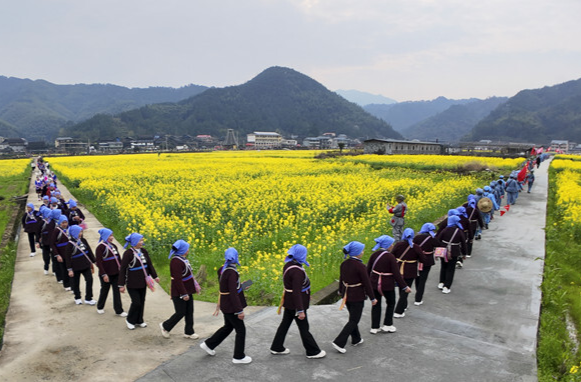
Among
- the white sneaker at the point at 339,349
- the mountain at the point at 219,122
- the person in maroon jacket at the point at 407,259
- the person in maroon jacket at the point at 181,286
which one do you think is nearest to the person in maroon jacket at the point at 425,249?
the person in maroon jacket at the point at 407,259

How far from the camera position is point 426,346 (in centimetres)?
600

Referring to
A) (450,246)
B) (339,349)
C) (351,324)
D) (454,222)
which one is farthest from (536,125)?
(339,349)

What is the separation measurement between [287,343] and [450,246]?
4.19 meters

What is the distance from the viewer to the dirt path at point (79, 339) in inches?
213

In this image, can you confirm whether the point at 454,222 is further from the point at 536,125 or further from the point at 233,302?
the point at 536,125

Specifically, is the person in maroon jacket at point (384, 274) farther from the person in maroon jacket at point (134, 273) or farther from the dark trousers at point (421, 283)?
the person in maroon jacket at point (134, 273)

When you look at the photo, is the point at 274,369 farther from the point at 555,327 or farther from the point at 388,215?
the point at 388,215

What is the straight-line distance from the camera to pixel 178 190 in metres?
20.3

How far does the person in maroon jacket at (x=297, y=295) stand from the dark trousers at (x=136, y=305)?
8.67 ft

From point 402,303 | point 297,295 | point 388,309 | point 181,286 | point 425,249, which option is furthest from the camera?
point 425,249

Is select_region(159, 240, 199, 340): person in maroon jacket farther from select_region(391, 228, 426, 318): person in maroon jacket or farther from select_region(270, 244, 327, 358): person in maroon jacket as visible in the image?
select_region(391, 228, 426, 318): person in maroon jacket

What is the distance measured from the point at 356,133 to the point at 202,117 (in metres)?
75.0

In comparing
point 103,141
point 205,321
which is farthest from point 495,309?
point 103,141

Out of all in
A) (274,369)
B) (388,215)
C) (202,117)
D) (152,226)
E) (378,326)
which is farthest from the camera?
(202,117)
